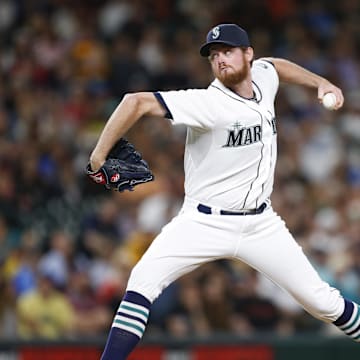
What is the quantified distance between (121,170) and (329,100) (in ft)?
3.98

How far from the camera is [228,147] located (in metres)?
5.39

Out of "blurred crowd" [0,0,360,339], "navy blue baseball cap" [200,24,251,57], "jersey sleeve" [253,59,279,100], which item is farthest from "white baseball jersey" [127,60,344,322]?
"blurred crowd" [0,0,360,339]

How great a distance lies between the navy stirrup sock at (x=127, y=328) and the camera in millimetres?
5270

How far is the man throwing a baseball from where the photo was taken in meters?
5.30

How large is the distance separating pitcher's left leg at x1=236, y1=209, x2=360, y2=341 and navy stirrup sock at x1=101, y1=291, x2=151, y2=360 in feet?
2.04

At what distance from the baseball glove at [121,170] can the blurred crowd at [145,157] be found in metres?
3.58

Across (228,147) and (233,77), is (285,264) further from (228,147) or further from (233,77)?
(233,77)

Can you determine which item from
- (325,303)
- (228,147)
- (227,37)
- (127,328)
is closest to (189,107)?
(228,147)

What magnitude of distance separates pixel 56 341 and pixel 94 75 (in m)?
4.11

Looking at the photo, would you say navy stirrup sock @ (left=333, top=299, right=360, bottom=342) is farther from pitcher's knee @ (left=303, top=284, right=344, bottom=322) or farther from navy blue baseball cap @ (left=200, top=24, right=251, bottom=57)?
navy blue baseball cap @ (left=200, top=24, right=251, bottom=57)

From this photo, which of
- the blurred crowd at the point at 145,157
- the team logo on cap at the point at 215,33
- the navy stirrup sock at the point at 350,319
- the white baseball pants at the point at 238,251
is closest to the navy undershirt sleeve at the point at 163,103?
the team logo on cap at the point at 215,33

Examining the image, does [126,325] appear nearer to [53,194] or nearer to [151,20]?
[53,194]

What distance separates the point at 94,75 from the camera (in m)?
11.5

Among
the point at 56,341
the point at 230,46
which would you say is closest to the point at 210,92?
the point at 230,46
